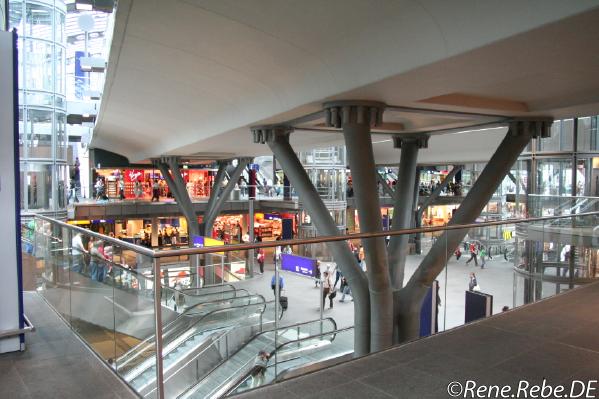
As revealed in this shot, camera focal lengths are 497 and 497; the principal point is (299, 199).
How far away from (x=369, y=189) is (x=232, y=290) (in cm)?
436

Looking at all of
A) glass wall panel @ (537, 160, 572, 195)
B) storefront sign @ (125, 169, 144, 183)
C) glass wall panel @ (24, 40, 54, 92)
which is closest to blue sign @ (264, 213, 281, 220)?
storefront sign @ (125, 169, 144, 183)

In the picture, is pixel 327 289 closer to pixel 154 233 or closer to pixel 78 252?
pixel 78 252

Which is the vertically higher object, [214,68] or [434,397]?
[214,68]

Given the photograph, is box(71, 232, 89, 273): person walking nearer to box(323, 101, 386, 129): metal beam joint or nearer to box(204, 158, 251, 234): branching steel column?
box(323, 101, 386, 129): metal beam joint

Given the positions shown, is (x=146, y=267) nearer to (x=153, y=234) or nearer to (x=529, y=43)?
(x=529, y=43)

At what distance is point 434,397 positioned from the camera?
12.8 feet

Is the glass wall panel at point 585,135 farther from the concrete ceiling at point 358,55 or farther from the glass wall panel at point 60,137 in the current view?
the glass wall panel at point 60,137

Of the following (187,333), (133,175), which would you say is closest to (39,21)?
(133,175)

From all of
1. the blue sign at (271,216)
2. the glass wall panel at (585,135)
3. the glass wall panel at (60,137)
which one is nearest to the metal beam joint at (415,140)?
the glass wall panel at (585,135)

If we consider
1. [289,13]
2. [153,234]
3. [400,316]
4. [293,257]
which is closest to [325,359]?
[400,316]

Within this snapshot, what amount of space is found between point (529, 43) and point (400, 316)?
18.4 ft

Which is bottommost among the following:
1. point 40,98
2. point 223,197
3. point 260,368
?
point 260,368

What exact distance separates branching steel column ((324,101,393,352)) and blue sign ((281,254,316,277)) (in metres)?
1.09

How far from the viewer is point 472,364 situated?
15.0 ft
